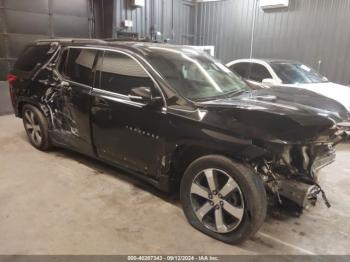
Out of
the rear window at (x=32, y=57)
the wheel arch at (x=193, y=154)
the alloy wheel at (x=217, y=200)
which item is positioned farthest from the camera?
the rear window at (x=32, y=57)

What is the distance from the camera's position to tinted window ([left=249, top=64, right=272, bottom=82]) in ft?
19.7

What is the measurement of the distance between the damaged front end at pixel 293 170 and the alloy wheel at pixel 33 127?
3282mm

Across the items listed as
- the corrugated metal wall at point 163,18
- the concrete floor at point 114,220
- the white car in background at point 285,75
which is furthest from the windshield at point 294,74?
the corrugated metal wall at point 163,18

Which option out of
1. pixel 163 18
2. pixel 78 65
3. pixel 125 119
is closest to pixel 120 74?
pixel 125 119

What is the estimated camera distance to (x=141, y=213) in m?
2.87

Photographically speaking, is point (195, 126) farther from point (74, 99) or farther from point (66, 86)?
point (66, 86)

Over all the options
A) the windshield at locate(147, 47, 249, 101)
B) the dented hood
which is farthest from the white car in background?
the dented hood

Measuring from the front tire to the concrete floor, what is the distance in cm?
14

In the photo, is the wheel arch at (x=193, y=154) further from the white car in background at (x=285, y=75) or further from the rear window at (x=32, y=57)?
the white car in background at (x=285, y=75)

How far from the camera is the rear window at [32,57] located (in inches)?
158

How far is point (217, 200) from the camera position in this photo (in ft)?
8.00

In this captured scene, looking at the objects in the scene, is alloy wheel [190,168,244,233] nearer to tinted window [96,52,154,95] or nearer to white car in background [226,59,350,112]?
tinted window [96,52,154,95]

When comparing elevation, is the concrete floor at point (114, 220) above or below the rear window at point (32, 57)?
Answer: below

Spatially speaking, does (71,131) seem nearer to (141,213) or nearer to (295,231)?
(141,213)
